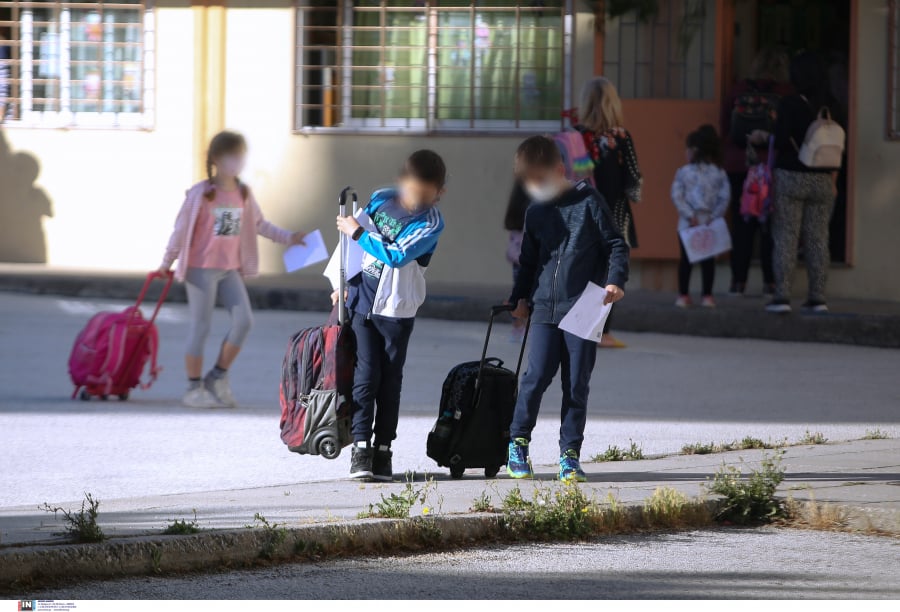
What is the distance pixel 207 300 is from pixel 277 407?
2.59 feet

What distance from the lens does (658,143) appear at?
52.0 ft

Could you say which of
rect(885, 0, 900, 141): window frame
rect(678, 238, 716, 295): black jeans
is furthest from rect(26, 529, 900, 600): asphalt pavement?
rect(885, 0, 900, 141): window frame

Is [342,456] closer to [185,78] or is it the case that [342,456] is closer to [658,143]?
[658,143]

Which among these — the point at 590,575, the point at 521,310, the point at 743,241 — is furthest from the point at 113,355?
the point at 743,241

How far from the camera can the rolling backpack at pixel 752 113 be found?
15.1m

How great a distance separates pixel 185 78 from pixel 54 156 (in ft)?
5.37

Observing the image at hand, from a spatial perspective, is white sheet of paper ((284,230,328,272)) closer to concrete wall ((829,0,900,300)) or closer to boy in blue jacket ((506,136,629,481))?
boy in blue jacket ((506,136,629,481))

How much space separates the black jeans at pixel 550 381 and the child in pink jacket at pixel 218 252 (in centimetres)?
281

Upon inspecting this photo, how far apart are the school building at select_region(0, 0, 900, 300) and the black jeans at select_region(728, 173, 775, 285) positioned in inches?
18.3

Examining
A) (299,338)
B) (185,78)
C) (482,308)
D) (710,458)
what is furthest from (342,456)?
(185,78)

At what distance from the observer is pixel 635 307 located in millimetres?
14422

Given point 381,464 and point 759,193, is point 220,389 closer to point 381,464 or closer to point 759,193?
point 381,464

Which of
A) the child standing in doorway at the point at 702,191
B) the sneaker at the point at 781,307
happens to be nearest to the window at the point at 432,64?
the child standing in doorway at the point at 702,191

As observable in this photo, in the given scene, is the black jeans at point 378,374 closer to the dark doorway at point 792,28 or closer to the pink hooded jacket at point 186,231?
the pink hooded jacket at point 186,231
